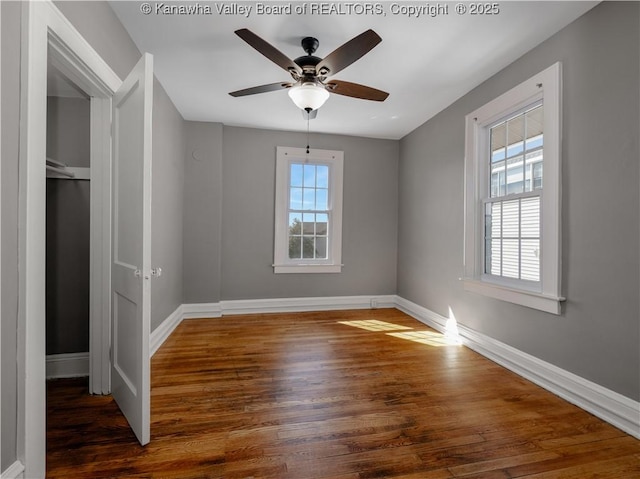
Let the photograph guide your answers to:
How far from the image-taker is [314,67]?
7.02 ft

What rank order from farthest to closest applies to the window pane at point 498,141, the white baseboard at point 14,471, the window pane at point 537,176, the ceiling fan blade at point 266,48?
the window pane at point 498,141 < the window pane at point 537,176 < the ceiling fan blade at point 266,48 < the white baseboard at point 14,471

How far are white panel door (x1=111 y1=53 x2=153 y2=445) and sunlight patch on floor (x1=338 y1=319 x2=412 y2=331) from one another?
2564 mm

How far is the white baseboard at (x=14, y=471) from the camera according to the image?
1209 mm

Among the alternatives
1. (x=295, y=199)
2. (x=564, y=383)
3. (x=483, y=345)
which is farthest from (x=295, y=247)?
(x=564, y=383)

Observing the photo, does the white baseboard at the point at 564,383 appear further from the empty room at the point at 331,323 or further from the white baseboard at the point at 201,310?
the white baseboard at the point at 201,310

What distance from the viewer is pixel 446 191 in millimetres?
3648

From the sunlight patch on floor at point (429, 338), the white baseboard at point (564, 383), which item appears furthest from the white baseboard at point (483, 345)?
the sunlight patch on floor at point (429, 338)

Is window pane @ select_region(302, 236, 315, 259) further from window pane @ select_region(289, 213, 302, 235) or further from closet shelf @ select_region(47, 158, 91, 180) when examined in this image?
closet shelf @ select_region(47, 158, 91, 180)

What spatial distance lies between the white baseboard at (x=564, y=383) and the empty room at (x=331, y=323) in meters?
0.01

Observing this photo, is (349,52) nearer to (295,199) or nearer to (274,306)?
(295,199)

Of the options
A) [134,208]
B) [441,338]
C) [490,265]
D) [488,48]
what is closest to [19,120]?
[134,208]

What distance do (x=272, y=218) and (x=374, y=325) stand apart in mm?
2016

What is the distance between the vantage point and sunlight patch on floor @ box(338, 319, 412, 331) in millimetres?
3787

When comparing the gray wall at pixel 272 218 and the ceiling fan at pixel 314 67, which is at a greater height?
the ceiling fan at pixel 314 67
